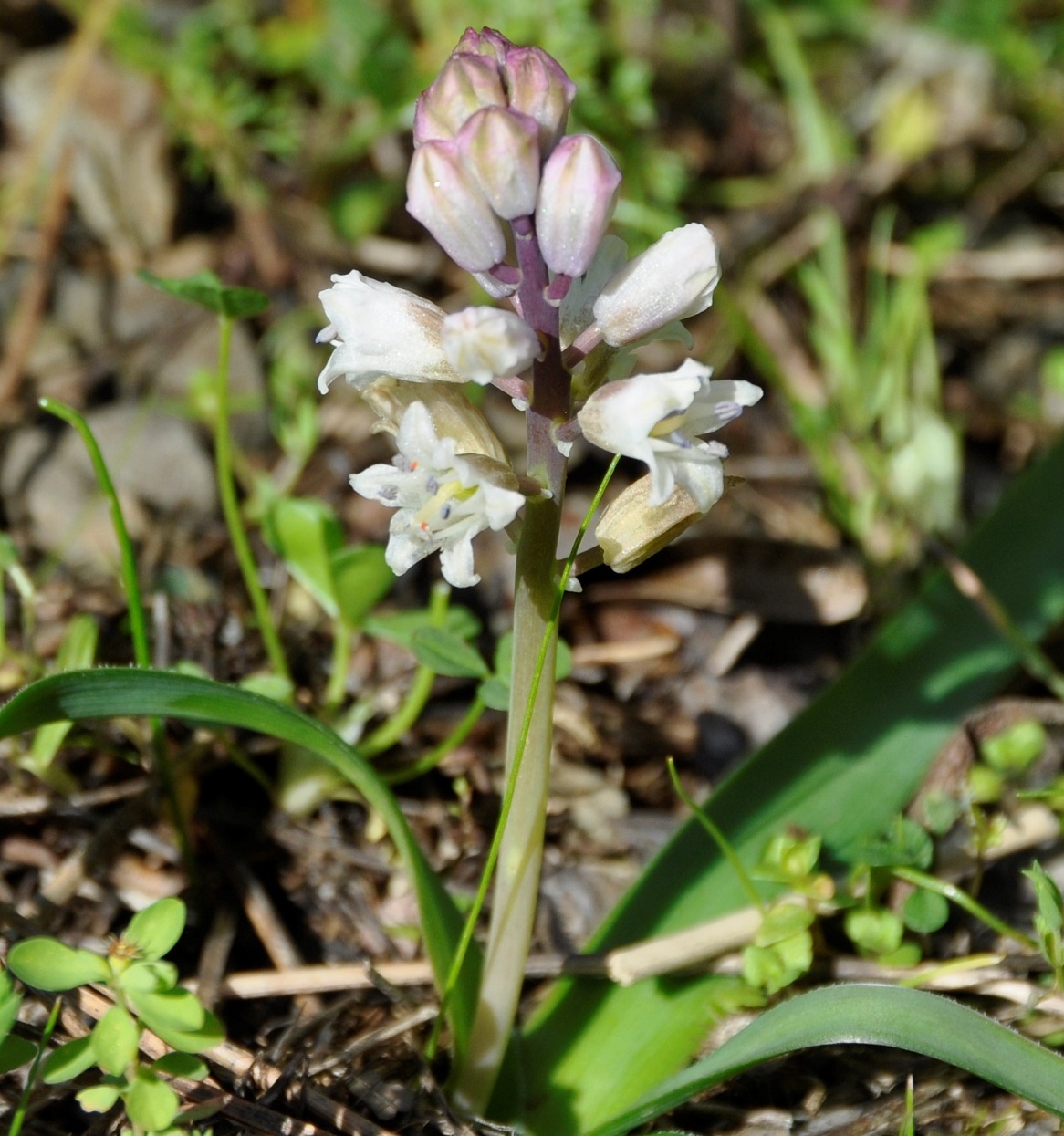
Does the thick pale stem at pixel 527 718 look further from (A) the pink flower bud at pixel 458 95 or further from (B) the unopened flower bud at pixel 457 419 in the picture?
(A) the pink flower bud at pixel 458 95

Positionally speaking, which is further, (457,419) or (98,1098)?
(457,419)

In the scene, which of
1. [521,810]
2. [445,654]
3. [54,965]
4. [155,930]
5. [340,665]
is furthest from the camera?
[340,665]

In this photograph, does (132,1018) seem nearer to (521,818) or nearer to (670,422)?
(521,818)

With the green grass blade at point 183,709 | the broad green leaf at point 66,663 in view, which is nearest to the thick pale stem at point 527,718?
the green grass blade at point 183,709

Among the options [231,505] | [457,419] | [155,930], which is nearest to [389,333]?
[457,419]

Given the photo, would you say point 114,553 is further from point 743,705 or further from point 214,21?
point 214,21

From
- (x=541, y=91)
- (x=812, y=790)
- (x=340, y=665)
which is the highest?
(x=541, y=91)
